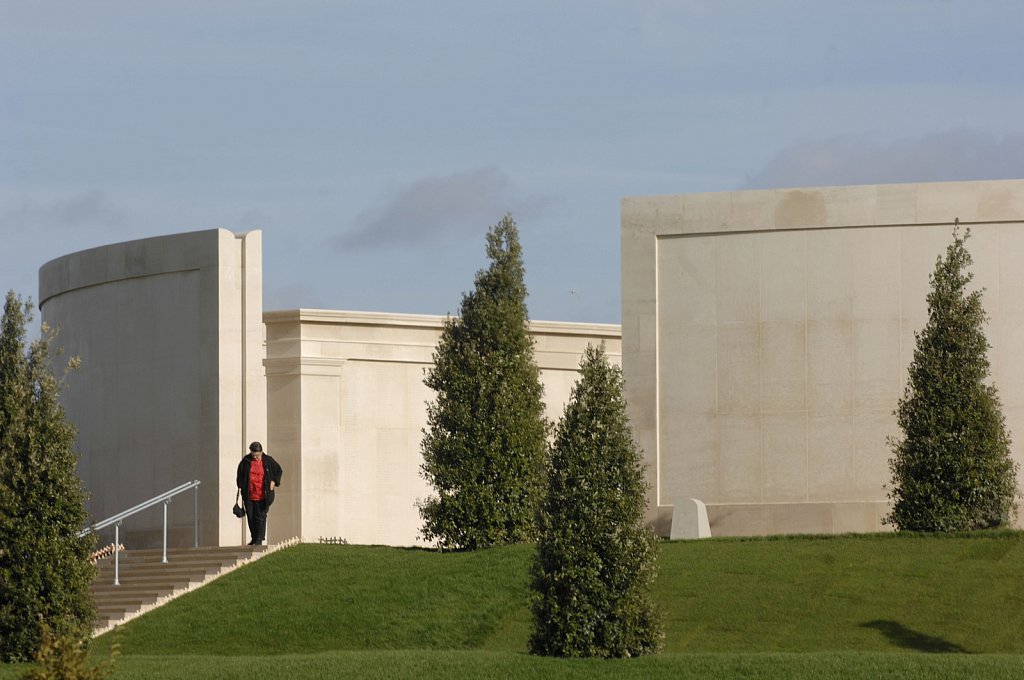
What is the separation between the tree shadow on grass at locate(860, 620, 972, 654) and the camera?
61.1ft

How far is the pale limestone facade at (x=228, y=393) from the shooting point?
3000 centimetres

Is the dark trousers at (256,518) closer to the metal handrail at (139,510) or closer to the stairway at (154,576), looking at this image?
the stairway at (154,576)

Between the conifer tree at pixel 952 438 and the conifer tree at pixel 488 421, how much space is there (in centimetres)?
580

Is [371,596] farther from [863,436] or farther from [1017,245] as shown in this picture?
[1017,245]

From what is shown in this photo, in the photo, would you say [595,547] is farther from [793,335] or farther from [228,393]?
[228,393]

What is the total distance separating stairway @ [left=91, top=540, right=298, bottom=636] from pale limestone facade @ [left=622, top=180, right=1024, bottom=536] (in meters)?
7.06

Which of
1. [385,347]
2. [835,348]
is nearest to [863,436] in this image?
[835,348]

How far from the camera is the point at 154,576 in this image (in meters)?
25.7

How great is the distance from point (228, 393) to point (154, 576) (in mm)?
5089

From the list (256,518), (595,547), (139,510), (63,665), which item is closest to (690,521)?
(256,518)

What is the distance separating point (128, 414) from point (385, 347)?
5.18 m

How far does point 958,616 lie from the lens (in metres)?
19.5

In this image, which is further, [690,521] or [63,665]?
[690,521]

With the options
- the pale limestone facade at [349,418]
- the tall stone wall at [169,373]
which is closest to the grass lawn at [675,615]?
the tall stone wall at [169,373]
